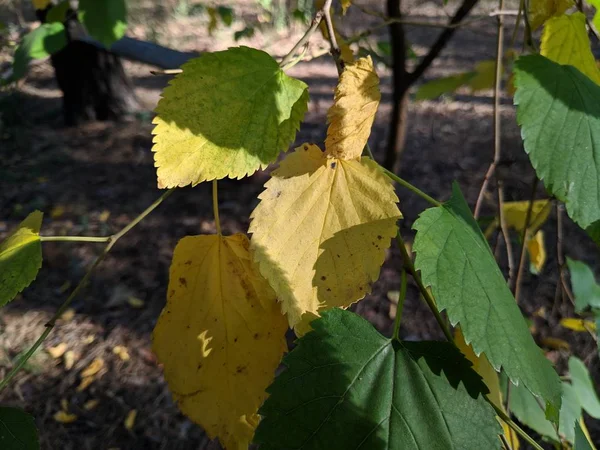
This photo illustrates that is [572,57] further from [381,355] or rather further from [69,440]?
[69,440]

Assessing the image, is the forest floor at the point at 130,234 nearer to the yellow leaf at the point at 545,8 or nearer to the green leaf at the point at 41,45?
the yellow leaf at the point at 545,8

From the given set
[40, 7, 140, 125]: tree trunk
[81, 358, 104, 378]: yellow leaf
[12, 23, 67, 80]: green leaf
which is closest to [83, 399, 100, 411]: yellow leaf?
[81, 358, 104, 378]: yellow leaf

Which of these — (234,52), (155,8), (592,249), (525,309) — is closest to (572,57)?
(234,52)

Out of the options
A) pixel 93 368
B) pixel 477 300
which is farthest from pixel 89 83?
pixel 477 300

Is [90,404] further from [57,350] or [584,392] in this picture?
[584,392]

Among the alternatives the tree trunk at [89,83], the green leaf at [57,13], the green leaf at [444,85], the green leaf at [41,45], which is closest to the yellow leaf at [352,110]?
the green leaf at [444,85]
